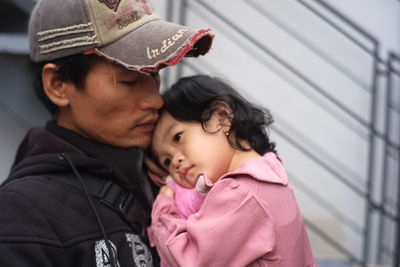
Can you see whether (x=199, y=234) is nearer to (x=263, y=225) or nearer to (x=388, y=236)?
(x=263, y=225)

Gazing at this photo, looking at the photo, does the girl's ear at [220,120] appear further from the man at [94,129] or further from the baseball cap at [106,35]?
the baseball cap at [106,35]

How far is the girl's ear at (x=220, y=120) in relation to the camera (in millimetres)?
1757

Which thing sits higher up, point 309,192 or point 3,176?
point 309,192

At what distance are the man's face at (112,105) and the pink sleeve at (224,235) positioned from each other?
0.30 metres

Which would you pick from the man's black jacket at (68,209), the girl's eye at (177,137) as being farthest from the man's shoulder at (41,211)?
the girl's eye at (177,137)

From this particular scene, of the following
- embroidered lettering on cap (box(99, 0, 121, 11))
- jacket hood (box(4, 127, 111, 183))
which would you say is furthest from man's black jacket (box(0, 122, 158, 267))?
embroidered lettering on cap (box(99, 0, 121, 11))

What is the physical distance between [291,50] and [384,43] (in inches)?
28.3

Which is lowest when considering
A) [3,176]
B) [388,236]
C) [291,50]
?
[3,176]

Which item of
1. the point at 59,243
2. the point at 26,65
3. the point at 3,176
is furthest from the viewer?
the point at 3,176

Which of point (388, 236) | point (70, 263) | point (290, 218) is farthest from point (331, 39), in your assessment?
point (70, 263)

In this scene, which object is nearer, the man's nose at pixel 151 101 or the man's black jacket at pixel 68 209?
the man's black jacket at pixel 68 209

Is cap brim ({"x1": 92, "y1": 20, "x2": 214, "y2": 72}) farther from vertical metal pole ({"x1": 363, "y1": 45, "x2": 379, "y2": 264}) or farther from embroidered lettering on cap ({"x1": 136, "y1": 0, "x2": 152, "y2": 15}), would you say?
vertical metal pole ({"x1": 363, "y1": 45, "x2": 379, "y2": 264})

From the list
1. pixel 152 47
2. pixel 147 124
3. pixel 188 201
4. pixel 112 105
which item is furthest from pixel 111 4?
pixel 188 201

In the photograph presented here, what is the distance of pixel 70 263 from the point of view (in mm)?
1265
